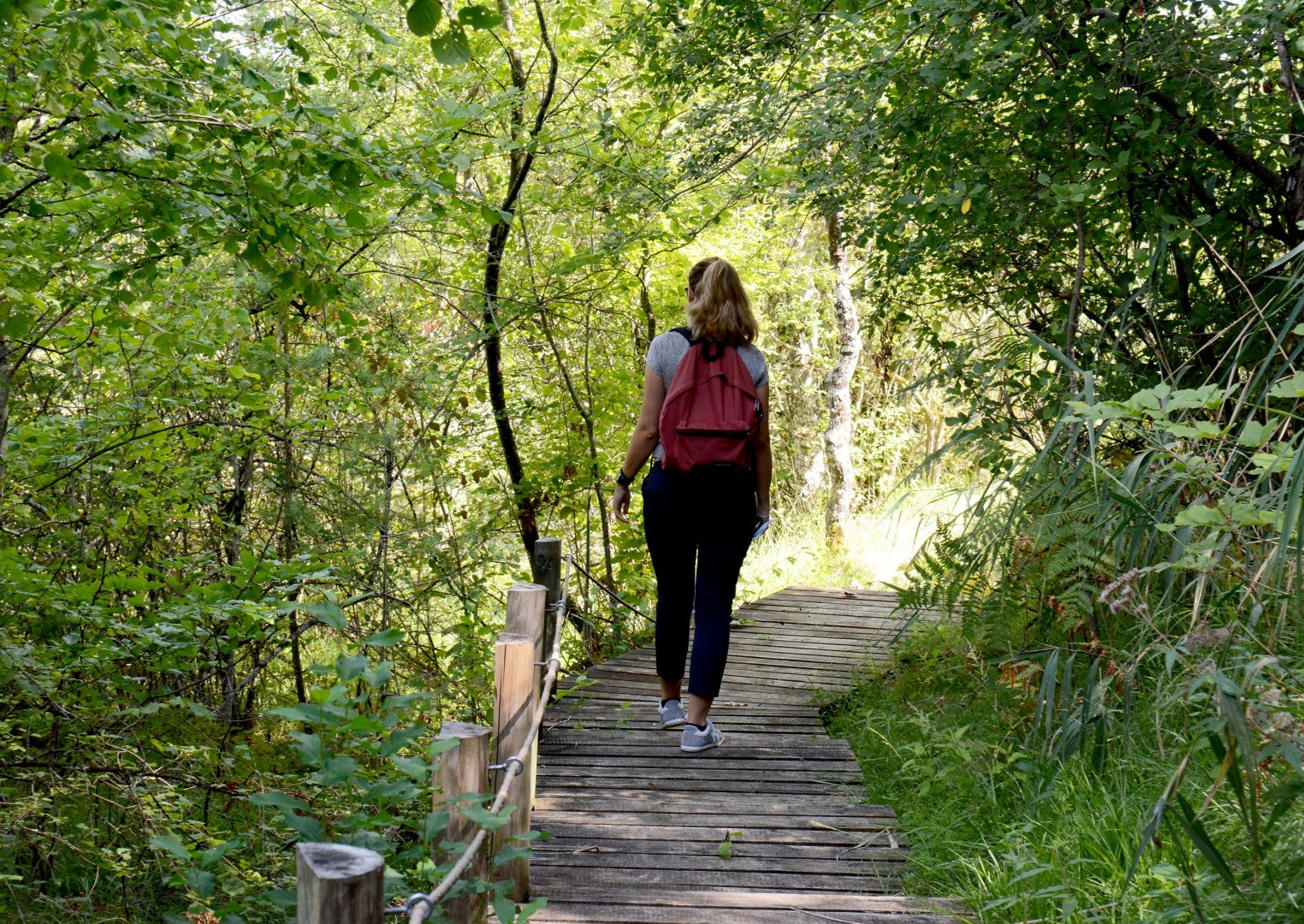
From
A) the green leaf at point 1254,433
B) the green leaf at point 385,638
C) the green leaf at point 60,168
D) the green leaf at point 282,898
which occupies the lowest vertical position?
the green leaf at point 282,898

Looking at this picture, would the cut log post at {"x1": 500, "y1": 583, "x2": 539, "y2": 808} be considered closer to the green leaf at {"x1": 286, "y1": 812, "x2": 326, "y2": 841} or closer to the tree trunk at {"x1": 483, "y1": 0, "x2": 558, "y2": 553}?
the green leaf at {"x1": 286, "y1": 812, "x2": 326, "y2": 841}

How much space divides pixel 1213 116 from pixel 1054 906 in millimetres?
3119

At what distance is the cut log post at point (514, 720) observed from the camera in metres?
3.14

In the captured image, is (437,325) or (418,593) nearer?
Result: (418,593)

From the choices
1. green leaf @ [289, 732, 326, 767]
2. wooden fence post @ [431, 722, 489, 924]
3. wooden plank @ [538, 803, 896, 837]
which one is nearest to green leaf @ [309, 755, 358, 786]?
green leaf @ [289, 732, 326, 767]

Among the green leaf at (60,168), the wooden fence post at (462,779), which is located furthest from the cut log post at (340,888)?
the green leaf at (60,168)

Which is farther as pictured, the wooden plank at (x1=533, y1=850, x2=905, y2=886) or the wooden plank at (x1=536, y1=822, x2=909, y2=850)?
the wooden plank at (x1=536, y1=822, x2=909, y2=850)

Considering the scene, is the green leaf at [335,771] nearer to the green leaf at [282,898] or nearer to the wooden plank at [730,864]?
the green leaf at [282,898]

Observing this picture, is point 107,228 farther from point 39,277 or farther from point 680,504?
point 680,504

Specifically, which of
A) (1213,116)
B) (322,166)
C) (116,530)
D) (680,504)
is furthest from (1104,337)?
(116,530)

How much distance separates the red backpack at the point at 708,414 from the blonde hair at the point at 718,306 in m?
0.08

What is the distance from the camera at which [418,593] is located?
22.0ft

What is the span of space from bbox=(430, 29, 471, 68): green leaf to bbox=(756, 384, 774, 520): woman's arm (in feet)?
7.10

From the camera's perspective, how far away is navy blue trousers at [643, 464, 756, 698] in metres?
4.42
